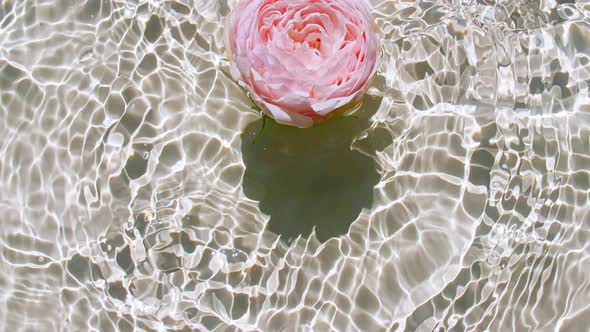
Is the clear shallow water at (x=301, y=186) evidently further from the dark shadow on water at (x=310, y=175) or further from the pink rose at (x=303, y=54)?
the pink rose at (x=303, y=54)

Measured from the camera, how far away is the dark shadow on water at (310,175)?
89 cm

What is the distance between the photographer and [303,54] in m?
0.76

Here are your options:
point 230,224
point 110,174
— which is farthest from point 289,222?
point 110,174

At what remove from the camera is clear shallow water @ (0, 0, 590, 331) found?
0.88 m

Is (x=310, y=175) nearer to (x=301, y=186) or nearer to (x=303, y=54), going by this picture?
(x=301, y=186)

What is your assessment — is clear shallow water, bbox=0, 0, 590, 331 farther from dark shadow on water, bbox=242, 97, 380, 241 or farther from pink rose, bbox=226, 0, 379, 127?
pink rose, bbox=226, 0, 379, 127

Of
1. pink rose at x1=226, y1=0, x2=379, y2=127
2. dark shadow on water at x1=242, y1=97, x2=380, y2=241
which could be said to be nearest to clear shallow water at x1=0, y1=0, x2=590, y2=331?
dark shadow on water at x1=242, y1=97, x2=380, y2=241

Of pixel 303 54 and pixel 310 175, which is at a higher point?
pixel 303 54

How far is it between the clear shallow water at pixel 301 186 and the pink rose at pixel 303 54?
15cm

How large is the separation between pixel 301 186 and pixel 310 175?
0.06 ft

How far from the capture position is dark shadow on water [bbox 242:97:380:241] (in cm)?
89

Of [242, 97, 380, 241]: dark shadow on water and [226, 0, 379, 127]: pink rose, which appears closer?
[226, 0, 379, 127]: pink rose

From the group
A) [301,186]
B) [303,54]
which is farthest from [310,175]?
[303,54]

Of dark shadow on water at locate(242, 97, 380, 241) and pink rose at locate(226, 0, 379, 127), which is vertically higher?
pink rose at locate(226, 0, 379, 127)
